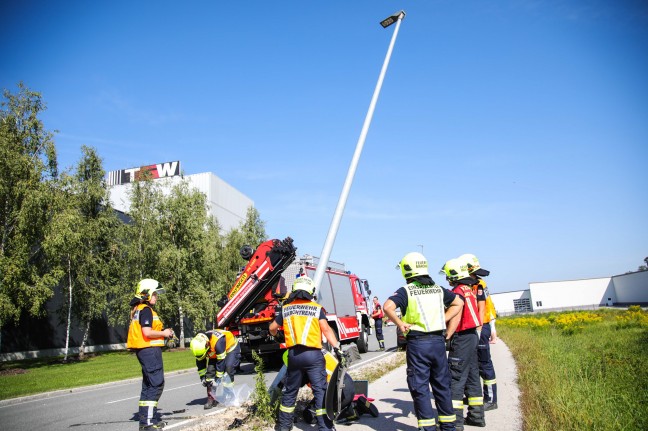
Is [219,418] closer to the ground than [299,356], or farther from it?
closer to the ground

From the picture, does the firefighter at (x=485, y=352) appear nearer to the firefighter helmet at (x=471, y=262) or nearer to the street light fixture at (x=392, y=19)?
the firefighter helmet at (x=471, y=262)

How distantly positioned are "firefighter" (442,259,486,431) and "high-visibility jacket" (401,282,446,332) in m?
0.66

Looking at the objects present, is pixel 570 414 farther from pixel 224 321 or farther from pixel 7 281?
pixel 7 281

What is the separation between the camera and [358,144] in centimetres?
864

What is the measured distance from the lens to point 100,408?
9.12 metres

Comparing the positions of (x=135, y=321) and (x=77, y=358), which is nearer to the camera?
(x=135, y=321)

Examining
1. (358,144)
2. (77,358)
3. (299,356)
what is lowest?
(77,358)

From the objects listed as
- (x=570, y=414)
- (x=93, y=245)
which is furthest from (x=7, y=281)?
(x=570, y=414)

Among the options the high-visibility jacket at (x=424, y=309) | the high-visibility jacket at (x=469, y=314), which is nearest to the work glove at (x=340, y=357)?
the high-visibility jacket at (x=424, y=309)

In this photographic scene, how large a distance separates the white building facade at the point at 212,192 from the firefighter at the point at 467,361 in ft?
155

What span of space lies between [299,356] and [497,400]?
3476 mm

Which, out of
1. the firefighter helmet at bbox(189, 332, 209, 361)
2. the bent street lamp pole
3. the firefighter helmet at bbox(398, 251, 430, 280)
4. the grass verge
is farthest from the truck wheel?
the firefighter helmet at bbox(398, 251, 430, 280)

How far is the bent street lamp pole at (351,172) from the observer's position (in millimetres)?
7355

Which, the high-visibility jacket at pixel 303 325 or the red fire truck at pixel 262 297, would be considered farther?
the red fire truck at pixel 262 297
